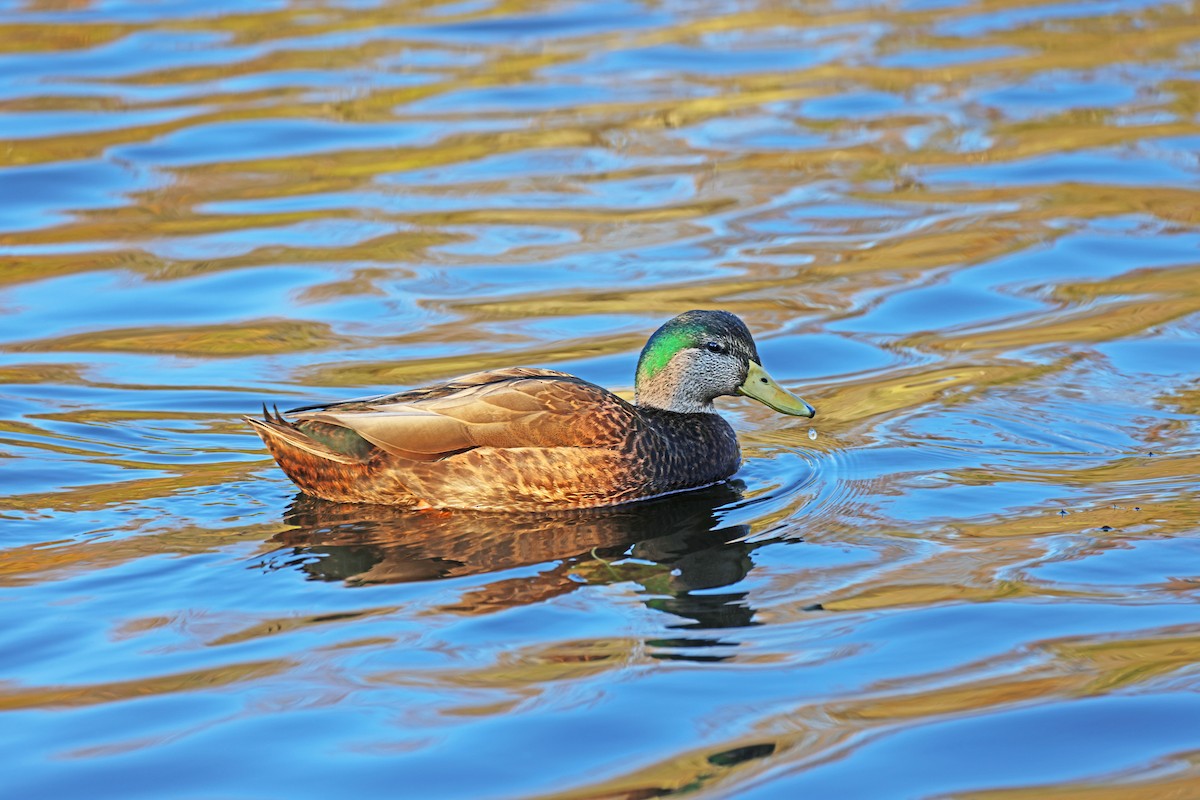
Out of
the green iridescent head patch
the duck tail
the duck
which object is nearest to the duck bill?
the green iridescent head patch

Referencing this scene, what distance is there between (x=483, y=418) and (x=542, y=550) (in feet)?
3.10

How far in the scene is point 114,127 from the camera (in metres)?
15.4

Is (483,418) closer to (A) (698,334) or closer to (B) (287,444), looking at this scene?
(B) (287,444)

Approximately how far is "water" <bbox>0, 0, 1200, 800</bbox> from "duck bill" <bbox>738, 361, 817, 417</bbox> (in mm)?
286

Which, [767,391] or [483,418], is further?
[767,391]

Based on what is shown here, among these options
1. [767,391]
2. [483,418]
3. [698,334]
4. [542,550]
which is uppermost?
[698,334]

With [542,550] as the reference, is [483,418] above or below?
above

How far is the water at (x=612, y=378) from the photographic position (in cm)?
556

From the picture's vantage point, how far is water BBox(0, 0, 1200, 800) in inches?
219

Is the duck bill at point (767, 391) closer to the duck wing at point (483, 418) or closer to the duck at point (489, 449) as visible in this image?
the duck at point (489, 449)

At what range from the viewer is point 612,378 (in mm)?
9969

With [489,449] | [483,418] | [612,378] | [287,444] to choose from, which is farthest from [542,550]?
[612,378]

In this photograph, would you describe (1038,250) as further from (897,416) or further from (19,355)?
(19,355)

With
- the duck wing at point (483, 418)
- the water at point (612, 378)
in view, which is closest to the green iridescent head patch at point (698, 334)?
the duck wing at point (483, 418)
